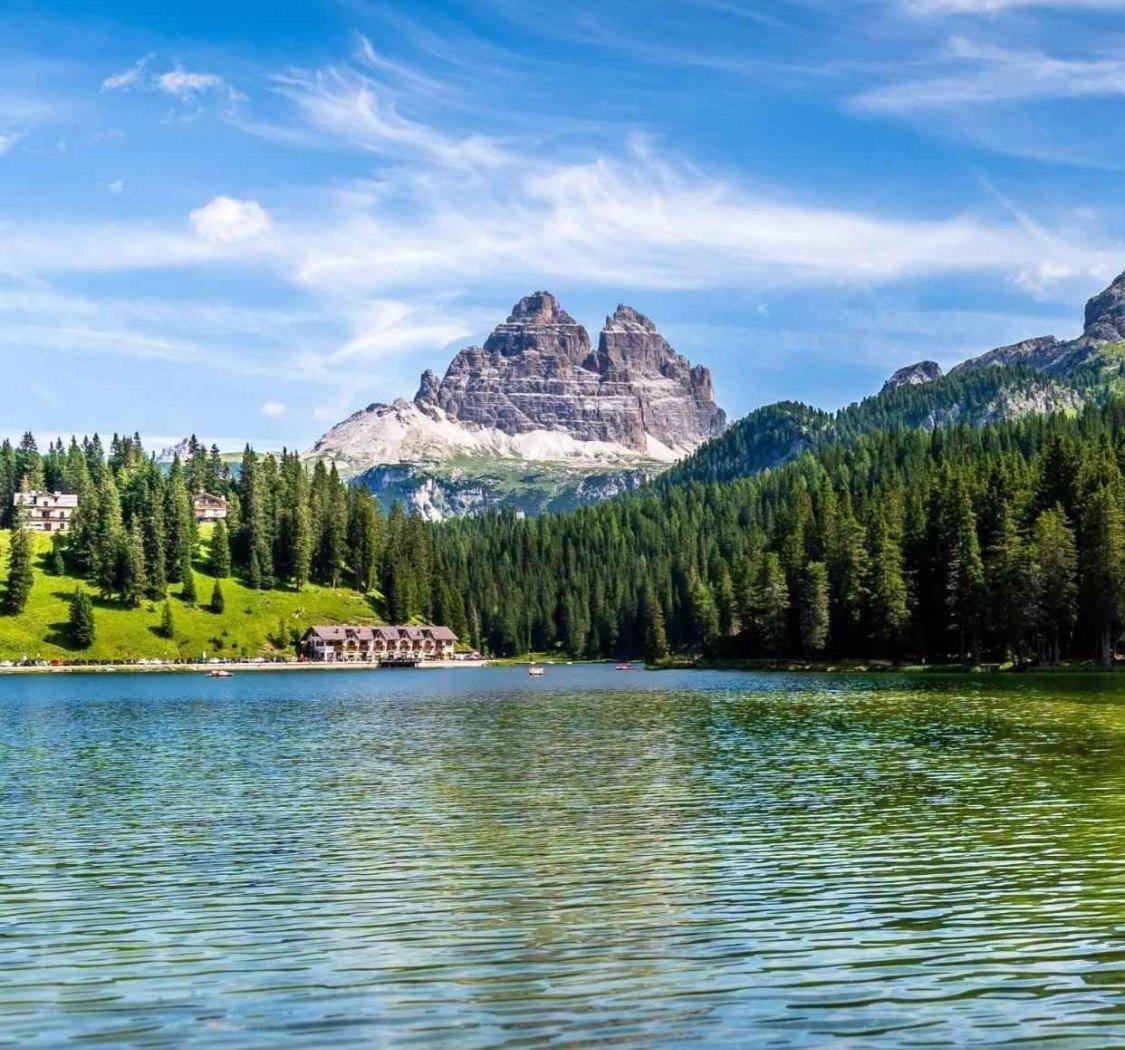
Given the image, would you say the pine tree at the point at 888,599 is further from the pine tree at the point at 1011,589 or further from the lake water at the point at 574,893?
the lake water at the point at 574,893

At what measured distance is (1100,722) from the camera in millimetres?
74125

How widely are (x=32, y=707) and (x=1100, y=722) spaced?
93.5 metres

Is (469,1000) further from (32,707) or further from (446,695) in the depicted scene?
(446,695)

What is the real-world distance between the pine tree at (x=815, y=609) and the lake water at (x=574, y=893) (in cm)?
11145

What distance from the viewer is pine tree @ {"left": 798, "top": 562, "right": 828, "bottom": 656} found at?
179 meters

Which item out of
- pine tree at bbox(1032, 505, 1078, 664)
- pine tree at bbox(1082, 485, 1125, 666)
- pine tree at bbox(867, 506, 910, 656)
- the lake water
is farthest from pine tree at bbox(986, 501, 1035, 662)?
the lake water

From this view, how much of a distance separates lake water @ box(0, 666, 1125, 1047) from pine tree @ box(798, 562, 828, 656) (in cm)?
11145

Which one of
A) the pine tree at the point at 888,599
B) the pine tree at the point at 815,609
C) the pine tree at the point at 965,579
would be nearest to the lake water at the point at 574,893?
the pine tree at the point at 965,579

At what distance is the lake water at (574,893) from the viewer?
1978 cm

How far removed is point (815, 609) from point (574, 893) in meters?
155

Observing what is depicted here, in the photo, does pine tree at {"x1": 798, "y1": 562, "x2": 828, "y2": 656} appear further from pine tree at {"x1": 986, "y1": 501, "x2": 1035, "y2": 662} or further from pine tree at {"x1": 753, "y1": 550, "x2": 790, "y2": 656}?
pine tree at {"x1": 986, "y1": 501, "x2": 1035, "y2": 662}

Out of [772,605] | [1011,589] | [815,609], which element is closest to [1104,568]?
[1011,589]

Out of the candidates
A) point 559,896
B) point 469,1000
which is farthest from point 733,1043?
point 559,896

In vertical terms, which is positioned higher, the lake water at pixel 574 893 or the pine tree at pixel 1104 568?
the pine tree at pixel 1104 568
